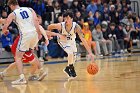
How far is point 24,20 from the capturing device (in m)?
8.84

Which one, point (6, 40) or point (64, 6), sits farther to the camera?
point (64, 6)

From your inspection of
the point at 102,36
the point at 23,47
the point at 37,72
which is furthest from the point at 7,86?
the point at 102,36

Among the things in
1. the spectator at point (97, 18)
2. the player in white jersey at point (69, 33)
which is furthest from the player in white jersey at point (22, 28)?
the spectator at point (97, 18)

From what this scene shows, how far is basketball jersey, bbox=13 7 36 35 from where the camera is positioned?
28.8 ft

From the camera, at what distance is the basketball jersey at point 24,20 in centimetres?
878

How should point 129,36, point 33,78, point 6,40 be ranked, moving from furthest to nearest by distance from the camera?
1. point 129,36
2. point 6,40
3. point 33,78

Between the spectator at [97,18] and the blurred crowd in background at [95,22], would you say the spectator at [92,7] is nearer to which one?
the blurred crowd in background at [95,22]

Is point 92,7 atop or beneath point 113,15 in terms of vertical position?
atop


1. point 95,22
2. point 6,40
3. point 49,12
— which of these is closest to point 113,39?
point 95,22

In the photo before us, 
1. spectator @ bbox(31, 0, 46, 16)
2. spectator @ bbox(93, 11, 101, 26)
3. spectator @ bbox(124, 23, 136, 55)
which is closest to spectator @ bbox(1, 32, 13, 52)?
spectator @ bbox(31, 0, 46, 16)

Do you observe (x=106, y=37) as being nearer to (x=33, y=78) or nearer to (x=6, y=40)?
(x=6, y=40)

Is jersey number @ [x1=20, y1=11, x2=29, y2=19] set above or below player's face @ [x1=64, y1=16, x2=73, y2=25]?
above

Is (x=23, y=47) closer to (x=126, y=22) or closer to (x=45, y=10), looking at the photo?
(x=45, y=10)

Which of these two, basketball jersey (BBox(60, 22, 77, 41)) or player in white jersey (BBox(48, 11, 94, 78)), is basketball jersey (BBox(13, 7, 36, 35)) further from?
basketball jersey (BBox(60, 22, 77, 41))
